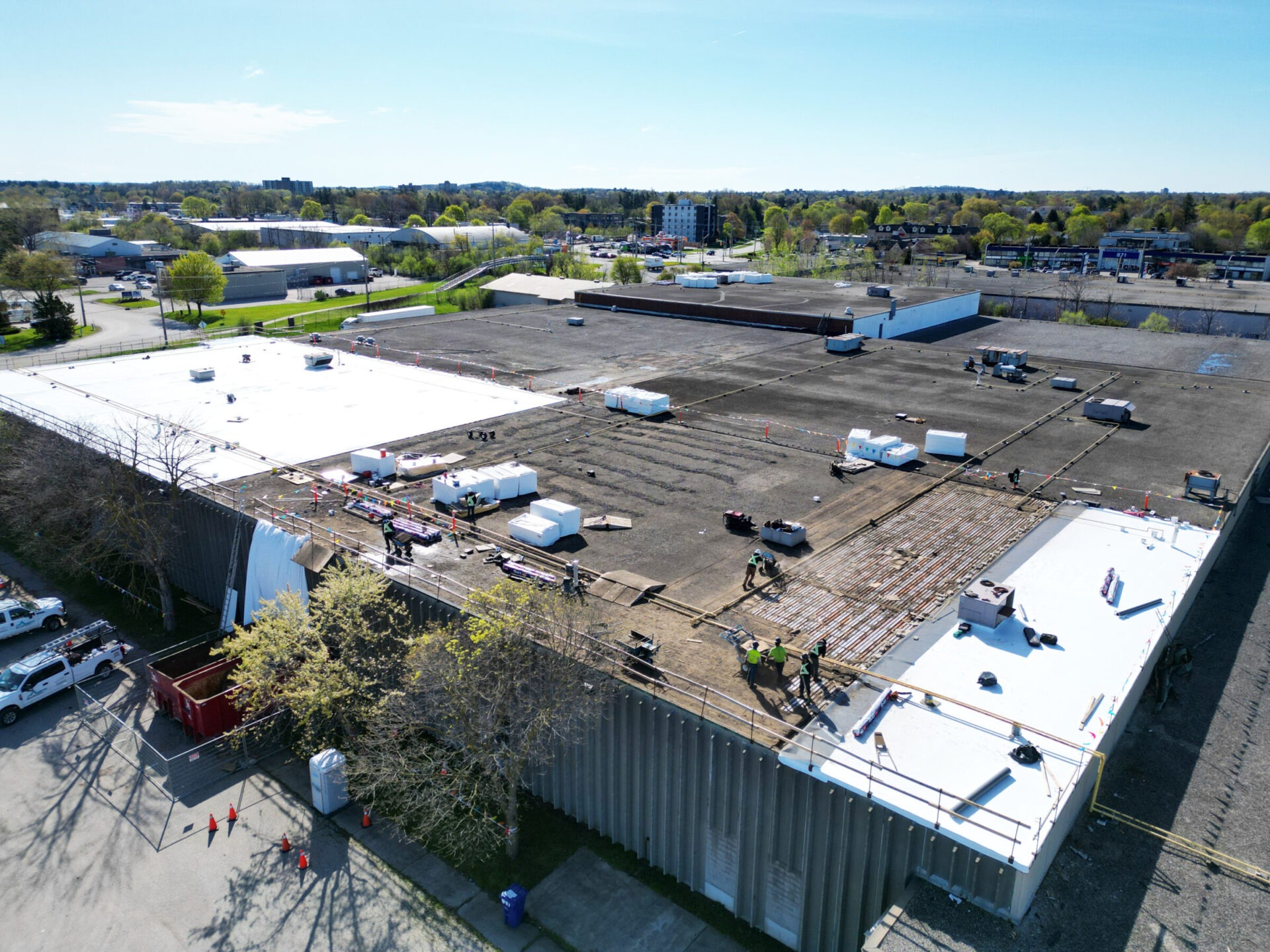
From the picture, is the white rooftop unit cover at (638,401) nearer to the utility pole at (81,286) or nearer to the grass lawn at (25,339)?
the grass lawn at (25,339)

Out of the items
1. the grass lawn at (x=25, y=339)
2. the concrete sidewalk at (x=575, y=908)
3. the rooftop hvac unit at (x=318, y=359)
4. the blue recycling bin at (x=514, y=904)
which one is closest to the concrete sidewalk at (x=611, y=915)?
the concrete sidewalk at (x=575, y=908)

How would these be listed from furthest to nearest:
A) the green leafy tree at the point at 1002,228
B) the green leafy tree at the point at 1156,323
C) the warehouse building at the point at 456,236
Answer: the green leafy tree at the point at 1002,228, the warehouse building at the point at 456,236, the green leafy tree at the point at 1156,323

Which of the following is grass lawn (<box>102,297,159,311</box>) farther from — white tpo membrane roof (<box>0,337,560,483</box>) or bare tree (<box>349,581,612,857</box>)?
bare tree (<box>349,581,612,857</box>)

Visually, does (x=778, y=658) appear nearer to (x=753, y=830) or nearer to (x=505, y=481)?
(x=753, y=830)

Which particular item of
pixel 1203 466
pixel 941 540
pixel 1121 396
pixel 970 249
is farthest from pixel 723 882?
pixel 970 249

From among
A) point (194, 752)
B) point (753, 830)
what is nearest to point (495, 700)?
point (753, 830)
